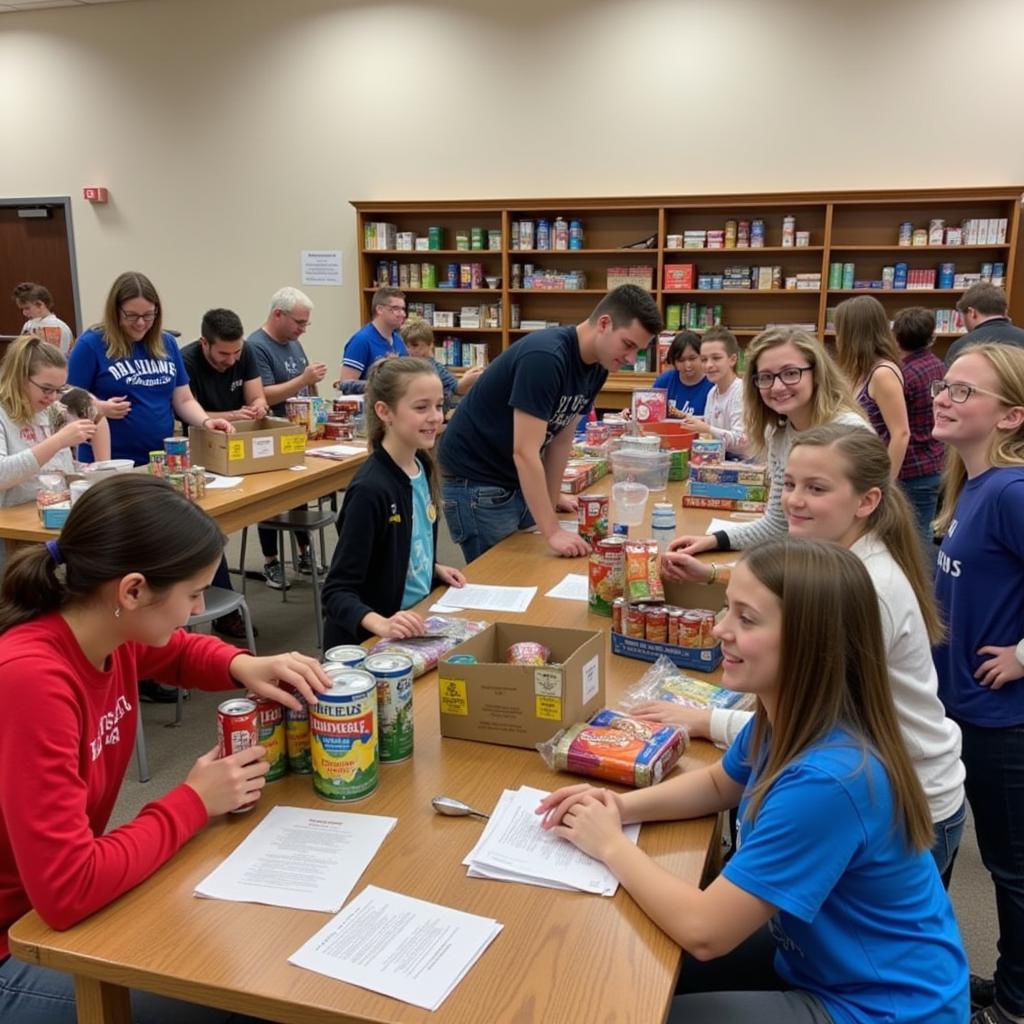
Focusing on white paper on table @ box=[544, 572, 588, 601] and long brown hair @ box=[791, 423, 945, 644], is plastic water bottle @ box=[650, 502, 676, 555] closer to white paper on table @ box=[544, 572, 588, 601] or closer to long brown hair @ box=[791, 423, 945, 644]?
white paper on table @ box=[544, 572, 588, 601]

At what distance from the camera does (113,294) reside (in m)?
3.87

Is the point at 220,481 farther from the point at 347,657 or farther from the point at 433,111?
the point at 433,111

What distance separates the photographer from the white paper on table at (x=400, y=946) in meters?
1.06

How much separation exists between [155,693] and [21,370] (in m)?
1.42

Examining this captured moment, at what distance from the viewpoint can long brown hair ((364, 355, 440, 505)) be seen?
232cm

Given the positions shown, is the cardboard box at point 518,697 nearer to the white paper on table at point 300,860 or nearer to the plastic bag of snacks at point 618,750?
the plastic bag of snacks at point 618,750

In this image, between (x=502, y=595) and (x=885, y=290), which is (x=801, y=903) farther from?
(x=885, y=290)

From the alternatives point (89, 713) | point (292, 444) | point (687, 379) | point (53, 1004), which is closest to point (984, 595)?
point (89, 713)

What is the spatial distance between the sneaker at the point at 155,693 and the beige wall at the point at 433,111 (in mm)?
5200

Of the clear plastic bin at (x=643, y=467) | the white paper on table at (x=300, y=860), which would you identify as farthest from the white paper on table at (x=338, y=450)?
the white paper on table at (x=300, y=860)

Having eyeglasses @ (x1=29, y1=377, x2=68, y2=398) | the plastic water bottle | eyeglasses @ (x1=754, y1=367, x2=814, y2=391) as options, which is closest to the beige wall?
eyeglasses @ (x1=29, y1=377, x2=68, y2=398)

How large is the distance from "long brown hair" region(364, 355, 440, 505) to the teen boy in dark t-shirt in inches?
22.2

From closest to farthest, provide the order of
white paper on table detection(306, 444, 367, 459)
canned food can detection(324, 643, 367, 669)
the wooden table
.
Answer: canned food can detection(324, 643, 367, 669), the wooden table, white paper on table detection(306, 444, 367, 459)

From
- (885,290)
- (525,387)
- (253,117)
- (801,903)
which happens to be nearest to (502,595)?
(525,387)
